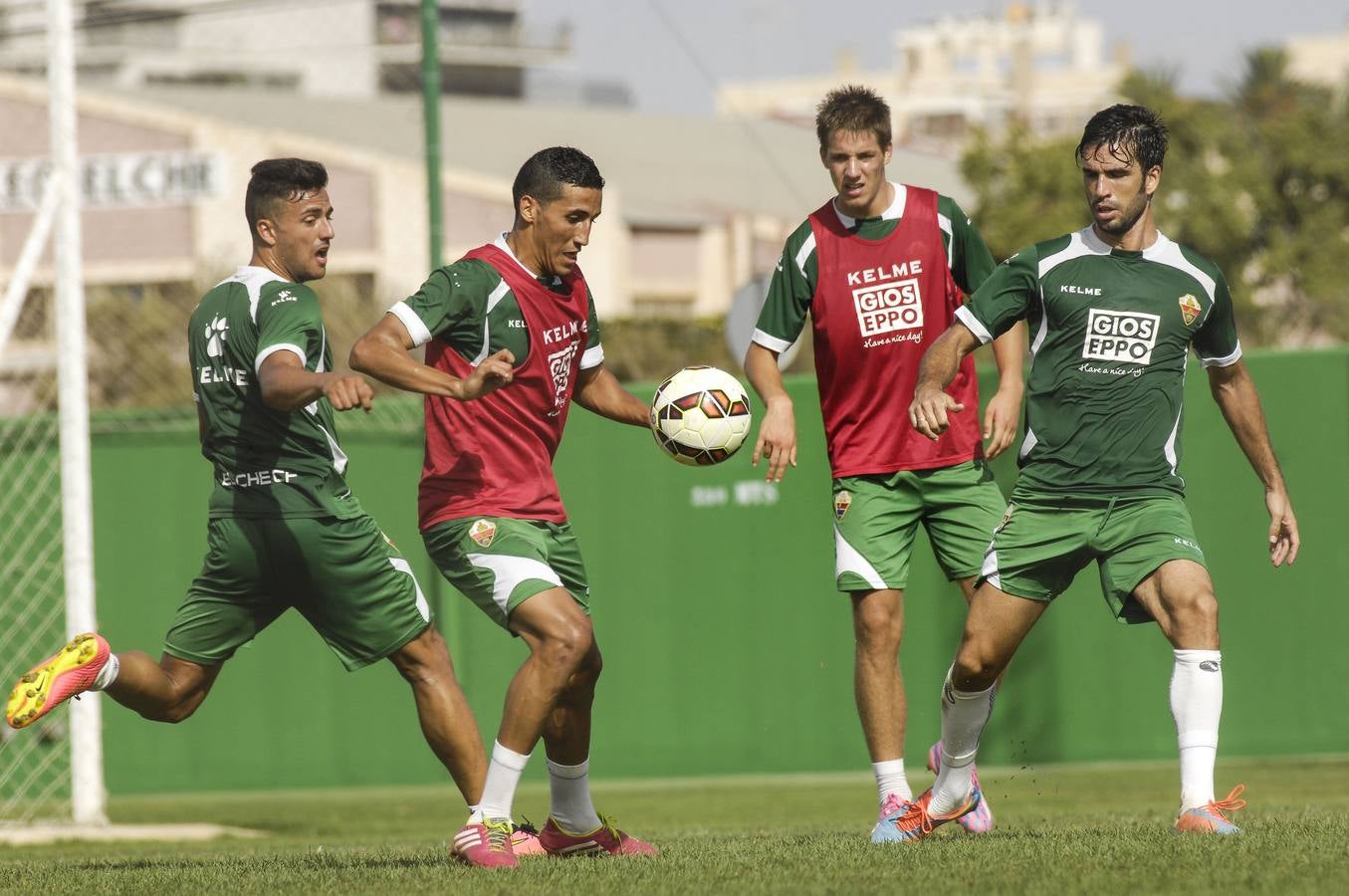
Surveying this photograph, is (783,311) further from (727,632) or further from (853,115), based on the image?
(727,632)

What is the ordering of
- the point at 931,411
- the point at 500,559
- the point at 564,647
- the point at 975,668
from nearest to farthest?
the point at 931,411 < the point at 564,647 < the point at 500,559 < the point at 975,668

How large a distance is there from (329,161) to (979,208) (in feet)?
43.8

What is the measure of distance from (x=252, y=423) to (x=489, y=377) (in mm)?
1278

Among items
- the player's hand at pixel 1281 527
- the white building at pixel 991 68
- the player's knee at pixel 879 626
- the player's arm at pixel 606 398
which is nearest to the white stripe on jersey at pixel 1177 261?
the player's hand at pixel 1281 527

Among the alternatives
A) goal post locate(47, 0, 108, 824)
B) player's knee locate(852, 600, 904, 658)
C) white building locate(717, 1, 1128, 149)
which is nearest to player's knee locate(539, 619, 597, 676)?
player's knee locate(852, 600, 904, 658)

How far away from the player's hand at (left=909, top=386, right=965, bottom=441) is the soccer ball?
890mm

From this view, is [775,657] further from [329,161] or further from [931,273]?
[329,161]

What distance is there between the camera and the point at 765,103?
96.0 metres

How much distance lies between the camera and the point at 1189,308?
6.57 m

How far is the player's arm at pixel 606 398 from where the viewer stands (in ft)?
24.1

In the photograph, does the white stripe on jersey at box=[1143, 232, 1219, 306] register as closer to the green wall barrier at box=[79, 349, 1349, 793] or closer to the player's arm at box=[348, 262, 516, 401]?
the player's arm at box=[348, 262, 516, 401]

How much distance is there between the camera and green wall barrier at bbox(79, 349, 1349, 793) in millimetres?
11109

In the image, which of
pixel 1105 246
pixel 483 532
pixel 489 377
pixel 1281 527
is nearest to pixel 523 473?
pixel 483 532

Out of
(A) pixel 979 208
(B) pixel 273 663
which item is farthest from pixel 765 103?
(B) pixel 273 663
